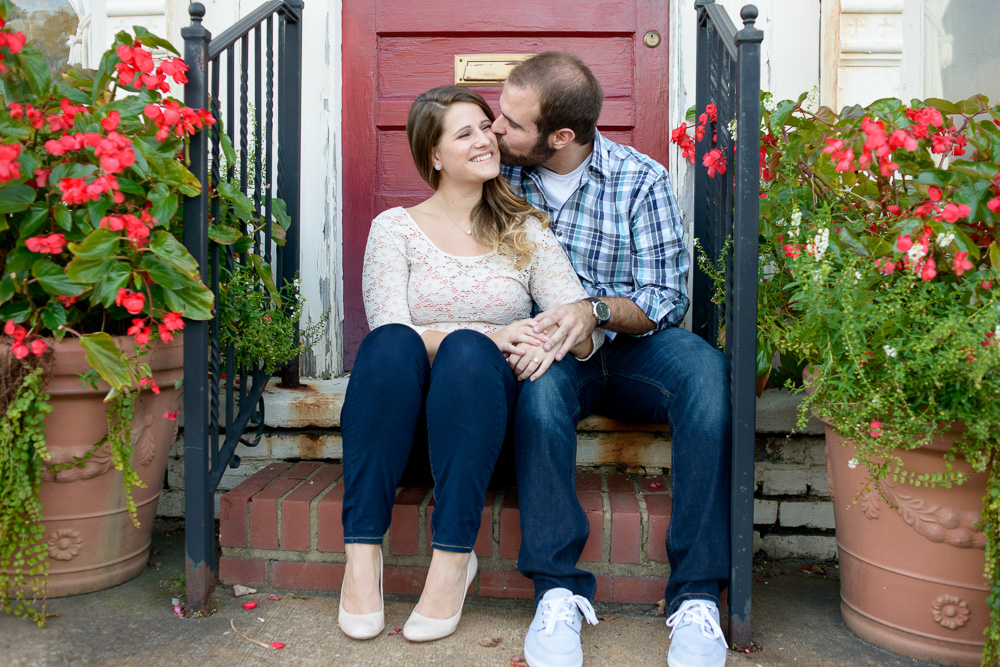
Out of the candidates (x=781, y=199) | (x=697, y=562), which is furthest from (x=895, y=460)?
(x=781, y=199)

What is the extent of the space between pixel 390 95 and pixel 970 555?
6.42 feet

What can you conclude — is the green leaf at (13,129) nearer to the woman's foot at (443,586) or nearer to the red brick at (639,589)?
the woman's foot at (443,586)

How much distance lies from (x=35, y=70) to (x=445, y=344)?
0.97m

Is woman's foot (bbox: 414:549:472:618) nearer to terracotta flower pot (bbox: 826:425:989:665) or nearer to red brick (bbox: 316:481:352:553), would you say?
red brick (bbox: 316:481:352:553)

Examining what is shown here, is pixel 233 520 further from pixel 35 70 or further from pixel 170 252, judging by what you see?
pixel 35 70

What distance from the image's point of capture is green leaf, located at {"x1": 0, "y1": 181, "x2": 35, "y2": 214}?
1.41m

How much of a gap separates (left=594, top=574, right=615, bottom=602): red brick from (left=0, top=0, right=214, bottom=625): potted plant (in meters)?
0.98

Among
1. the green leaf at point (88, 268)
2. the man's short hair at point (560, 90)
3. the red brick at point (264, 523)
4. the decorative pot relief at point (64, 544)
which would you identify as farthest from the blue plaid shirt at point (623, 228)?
the decorative pot relief at point (64, 544)

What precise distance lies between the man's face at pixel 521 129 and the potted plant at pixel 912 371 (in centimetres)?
68

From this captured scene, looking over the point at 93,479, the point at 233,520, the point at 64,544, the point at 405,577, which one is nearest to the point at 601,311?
the point at 405,577

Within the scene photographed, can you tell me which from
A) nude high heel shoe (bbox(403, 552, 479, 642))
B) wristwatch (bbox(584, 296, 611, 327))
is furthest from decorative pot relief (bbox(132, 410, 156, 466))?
wristwatch (bbox(584, 296, 611, 327))

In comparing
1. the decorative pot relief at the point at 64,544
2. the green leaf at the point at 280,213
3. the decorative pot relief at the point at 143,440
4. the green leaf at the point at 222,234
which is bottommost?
the decorative pot relief at the point at 64,544

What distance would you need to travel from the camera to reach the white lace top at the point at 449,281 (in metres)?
1.76

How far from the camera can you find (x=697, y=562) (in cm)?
148
